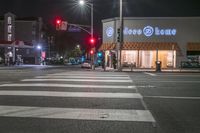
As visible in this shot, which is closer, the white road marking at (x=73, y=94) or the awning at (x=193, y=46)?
the white road marking at (x=73, y=94)

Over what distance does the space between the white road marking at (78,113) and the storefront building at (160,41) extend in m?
43.5

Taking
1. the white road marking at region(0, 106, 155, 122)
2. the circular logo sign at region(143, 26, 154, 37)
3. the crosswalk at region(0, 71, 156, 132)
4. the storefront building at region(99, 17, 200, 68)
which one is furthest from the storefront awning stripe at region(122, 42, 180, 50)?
the white road marking at region(0, 106, 155, 122)

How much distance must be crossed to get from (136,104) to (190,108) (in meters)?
1.72

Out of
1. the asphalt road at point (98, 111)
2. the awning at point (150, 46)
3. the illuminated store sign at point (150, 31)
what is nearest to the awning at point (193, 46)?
the awning at point (150, 46)

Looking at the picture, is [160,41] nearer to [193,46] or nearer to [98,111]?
[193,46]

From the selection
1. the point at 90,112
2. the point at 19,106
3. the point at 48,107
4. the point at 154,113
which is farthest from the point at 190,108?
the point at 19,106

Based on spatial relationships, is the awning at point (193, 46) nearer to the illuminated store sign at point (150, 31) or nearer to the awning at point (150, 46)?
the awning at point (150, 46)

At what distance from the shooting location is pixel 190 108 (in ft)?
42.2

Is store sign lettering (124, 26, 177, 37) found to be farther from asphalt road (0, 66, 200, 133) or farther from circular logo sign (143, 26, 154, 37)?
asphalt road (0, 66, 200, 133)

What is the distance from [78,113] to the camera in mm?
11578

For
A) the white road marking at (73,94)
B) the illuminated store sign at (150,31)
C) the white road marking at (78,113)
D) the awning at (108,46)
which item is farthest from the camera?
the awning at (108,46)

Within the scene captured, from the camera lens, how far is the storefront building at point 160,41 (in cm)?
5562

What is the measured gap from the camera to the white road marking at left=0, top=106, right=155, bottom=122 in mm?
10875

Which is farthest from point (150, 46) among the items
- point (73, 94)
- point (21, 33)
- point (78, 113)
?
point (21, 33)
